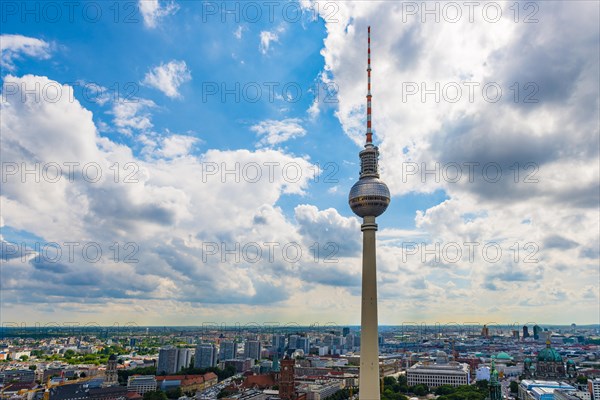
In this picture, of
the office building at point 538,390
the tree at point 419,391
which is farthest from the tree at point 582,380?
the tree at point 419,391

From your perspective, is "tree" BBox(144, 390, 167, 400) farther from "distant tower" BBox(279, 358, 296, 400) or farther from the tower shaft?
the tower shaft

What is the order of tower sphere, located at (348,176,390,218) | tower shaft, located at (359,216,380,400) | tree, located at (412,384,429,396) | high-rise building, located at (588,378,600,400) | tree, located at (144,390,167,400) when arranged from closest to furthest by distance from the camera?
tower shaft, located at (359,216,380,400) → tower sphere, located at (348,176,390,218) → tree, located at (144,390,167,400) → high-rise building, located at (588,378,600,400) → tree, located at (412,384,429,396)

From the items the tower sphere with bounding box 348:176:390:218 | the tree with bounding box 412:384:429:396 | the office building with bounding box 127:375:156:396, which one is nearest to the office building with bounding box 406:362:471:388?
the tree with bounding box 412:384:429:396

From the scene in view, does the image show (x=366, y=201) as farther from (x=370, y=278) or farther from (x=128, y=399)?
(x=128, y=399)

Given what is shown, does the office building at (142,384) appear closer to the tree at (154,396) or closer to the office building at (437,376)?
the tree at (154,396)

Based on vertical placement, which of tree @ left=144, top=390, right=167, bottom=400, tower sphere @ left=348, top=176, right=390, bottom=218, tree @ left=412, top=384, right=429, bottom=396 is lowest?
tree @ left=412, top=384, right=429, bottom=396

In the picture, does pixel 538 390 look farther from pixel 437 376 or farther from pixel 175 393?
pixel 175 393

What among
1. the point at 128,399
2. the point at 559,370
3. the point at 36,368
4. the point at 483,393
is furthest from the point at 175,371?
the point at 559,370
